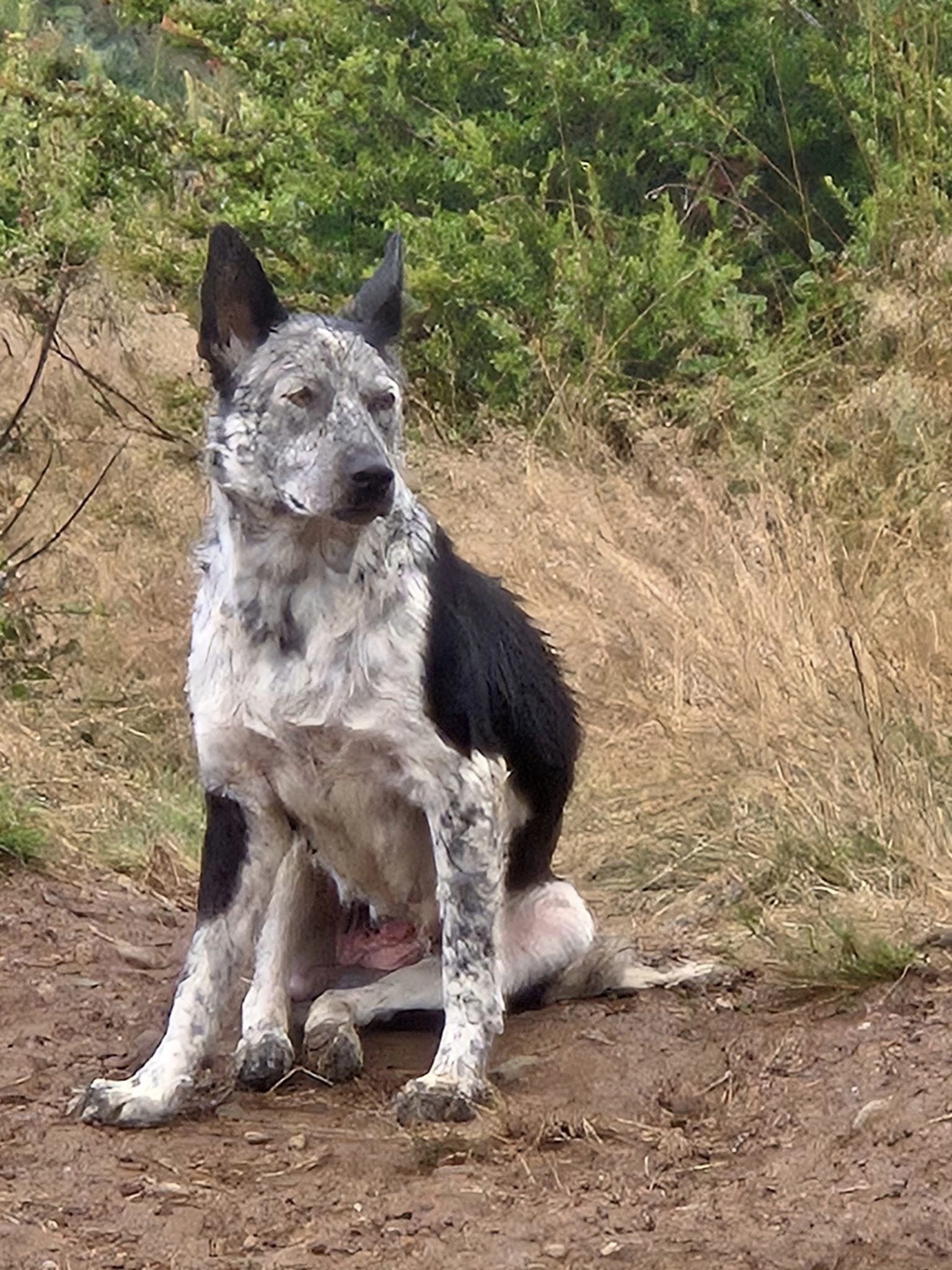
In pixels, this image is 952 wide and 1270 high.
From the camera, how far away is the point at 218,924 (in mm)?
4637

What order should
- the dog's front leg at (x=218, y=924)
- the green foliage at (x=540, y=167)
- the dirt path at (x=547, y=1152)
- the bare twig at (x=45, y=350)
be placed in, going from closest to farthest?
the dirt path at (x=547, y=1152) < the dog's front leg at (x=218, y=924) < the bare twig at (x=45, y=350) < the green foliage at (x=540, y=167)

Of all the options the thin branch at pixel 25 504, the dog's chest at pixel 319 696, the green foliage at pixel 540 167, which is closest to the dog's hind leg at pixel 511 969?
the dog's chest at pixel 319 696

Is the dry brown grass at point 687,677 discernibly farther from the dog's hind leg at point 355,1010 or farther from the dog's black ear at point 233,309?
the dog's black ear at point 233,309

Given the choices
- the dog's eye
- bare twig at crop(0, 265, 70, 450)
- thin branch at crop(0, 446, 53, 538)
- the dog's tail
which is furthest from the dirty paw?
thin branch at crop(0, 446, 53, 538)

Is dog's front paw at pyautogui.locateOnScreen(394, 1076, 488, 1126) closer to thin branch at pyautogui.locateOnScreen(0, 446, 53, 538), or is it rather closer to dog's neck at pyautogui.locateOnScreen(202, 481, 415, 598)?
dog's neck at pyautogui.locateOnScreen(202, 481, 415, 598)

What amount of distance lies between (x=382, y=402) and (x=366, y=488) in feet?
1.06

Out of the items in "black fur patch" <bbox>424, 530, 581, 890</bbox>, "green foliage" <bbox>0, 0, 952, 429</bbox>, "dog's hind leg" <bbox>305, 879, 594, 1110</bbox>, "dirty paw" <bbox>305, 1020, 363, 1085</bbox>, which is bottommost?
"dirty paw" <bbox>305, 1020, 363, 1085</bbox>

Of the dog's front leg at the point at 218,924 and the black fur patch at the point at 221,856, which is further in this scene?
the black fur patch at the point at 221,856

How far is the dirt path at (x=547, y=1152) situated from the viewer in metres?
3.63

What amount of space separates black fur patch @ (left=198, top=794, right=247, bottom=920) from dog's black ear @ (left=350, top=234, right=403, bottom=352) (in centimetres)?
107

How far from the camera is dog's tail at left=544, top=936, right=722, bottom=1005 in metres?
4.99

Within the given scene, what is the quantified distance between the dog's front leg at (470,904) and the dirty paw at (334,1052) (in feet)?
0.58

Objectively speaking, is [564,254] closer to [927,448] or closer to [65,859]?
[927,448]

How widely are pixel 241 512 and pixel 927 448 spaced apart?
3.93 metres
